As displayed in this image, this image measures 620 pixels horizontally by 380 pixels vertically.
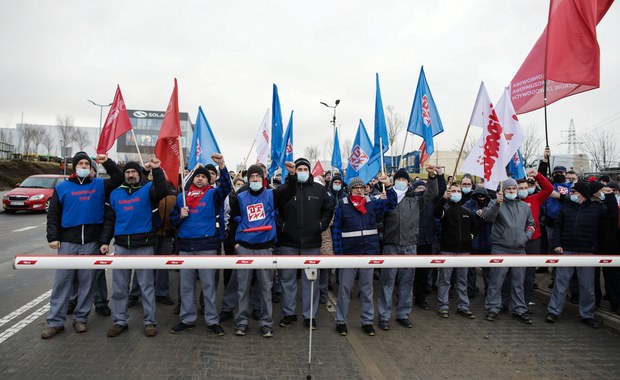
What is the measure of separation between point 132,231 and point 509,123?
578 cm

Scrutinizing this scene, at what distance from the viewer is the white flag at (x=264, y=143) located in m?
7.37

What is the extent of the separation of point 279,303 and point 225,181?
102 inches

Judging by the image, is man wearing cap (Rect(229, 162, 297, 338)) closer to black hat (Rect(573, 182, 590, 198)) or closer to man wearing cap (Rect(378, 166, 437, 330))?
man wearing cap (Rect(378, 166, 437, 330))

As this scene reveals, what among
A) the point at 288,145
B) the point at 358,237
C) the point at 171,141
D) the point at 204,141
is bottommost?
the point at 358,237

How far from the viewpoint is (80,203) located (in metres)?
5.24

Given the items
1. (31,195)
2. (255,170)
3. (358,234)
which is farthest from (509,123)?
(31,195)

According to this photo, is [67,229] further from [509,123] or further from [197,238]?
[509,123]

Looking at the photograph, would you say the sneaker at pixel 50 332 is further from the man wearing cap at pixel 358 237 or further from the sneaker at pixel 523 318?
the sneaker at pixel 523 318

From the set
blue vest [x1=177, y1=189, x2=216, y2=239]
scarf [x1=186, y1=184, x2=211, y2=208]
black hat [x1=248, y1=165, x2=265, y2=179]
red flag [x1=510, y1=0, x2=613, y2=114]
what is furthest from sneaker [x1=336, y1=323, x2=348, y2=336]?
red flag [x1=510, y1=0, x2=613, y2=114]

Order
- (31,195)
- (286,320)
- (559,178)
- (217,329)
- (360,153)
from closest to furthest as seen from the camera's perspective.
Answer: (217,329) < (286,320) < (559,178) < (360,153) < (31,195)

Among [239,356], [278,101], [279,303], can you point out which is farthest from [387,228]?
[278,101]

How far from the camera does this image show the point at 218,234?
17.9ft

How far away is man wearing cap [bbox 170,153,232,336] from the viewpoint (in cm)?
520

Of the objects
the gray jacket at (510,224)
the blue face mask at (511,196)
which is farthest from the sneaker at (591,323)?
the blue face mask at (511,196)
